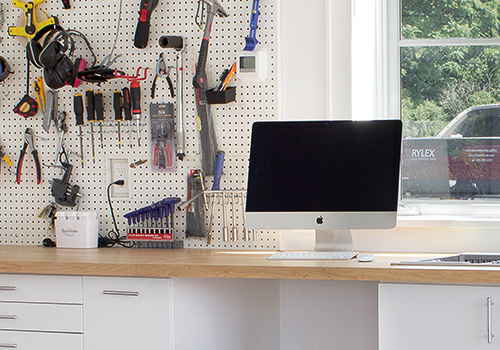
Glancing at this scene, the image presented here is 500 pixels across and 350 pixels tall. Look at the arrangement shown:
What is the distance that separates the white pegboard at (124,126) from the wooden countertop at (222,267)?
0.33 m

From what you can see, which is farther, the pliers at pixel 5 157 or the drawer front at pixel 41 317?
the pliers at pixel 5 157

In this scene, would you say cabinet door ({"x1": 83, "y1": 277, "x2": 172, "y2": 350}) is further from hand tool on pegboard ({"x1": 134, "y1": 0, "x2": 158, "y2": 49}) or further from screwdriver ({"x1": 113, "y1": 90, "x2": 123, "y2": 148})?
hand tool on pegboard ({"x1": 134, "y1": 0, "x2": 158, "y2": 49})

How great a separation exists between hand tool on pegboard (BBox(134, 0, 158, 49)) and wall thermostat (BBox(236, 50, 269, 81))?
427 mm

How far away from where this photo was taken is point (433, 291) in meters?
2.02

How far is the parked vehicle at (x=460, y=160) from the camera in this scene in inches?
107

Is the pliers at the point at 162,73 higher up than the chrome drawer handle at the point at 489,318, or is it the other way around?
the pliers at the point at 162,73

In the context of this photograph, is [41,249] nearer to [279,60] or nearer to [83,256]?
[83,256]

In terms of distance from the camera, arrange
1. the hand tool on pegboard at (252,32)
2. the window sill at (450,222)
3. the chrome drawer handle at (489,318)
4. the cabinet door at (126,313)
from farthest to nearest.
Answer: the hand tool on pegboard at (252,32) < the window sill at (450,222) < the cabinet door at (126,313) < the chrome drawer handle at (489,318)

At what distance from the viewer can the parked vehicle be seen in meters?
2.71

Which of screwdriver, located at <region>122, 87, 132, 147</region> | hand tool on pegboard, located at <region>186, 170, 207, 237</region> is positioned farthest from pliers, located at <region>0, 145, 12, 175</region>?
hand tool on pegboard, located at <region>186, 170, 207, 237</region>

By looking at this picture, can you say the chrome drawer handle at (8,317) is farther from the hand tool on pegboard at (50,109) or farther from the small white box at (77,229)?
the hand tool on pegboard at (50,109)

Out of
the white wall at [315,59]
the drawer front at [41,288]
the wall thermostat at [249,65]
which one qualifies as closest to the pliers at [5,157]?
the drawer front at [41,288]

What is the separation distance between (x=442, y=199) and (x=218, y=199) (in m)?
0.94

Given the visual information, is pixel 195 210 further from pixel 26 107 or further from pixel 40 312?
pixel 26 107
